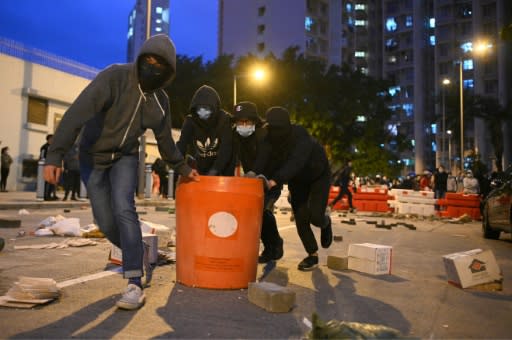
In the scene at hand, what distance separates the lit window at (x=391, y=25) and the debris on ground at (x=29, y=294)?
104040 millimetres

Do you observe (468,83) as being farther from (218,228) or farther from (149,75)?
(149,75)

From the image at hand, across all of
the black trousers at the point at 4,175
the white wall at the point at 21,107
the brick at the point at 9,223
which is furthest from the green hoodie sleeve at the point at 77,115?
the white wall at the point at 21,107

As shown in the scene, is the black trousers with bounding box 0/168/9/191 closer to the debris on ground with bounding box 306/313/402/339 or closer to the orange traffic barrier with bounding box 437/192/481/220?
the orange traffic barrier with bounding box 437/192/481/220

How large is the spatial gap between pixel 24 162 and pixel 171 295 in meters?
22.6

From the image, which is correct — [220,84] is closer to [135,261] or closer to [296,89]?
[296,89]

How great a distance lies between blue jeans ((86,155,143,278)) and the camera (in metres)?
3.80

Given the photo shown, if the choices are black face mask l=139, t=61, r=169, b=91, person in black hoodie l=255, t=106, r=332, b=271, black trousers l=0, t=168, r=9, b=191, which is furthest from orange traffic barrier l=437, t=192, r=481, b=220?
black trousers l=0, t=168, r=9, b=191

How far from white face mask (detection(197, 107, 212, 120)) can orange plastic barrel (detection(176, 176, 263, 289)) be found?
95 centimetres

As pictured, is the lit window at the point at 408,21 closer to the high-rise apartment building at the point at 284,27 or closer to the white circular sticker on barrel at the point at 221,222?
the high-rise apartment building at the point at 284,27

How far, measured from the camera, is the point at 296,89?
42.9 metres

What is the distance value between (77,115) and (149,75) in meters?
0.64

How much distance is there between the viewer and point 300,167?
5.23 metres

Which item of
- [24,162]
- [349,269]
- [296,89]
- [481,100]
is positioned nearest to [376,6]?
[481,100]

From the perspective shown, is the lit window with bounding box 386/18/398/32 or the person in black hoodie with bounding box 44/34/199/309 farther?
the lit window with bounding box 386/18/398/32
